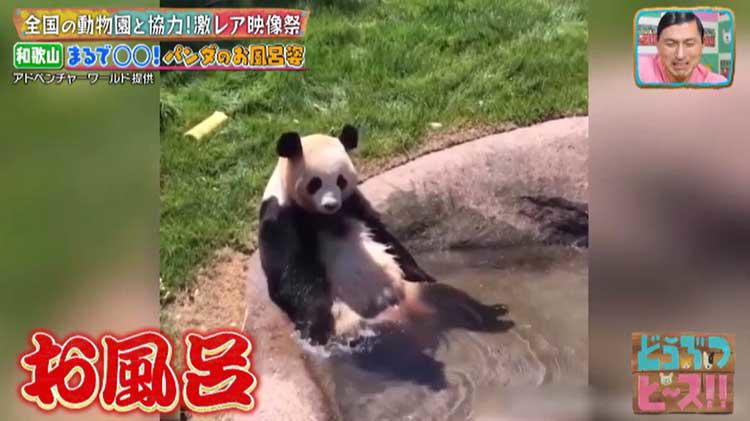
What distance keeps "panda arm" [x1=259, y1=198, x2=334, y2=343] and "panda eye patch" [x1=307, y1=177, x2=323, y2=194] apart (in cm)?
11

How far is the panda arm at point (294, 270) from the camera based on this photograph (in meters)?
3.93

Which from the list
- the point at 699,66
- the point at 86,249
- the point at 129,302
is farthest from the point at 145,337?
the point at 699,66

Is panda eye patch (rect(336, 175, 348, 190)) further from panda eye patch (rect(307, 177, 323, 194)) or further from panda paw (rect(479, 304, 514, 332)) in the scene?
panda paw (rect(479, 304, 514, 332))

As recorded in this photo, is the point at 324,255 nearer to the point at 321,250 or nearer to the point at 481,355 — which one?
the point at 321,250

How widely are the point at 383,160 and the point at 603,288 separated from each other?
1.06 meters

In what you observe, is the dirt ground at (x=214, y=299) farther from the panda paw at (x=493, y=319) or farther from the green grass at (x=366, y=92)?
the panda paw at (x=493, y=319)

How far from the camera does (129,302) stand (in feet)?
12.8

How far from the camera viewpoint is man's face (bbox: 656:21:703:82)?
391 cm

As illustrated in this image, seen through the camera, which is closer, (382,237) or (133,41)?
(133,41)

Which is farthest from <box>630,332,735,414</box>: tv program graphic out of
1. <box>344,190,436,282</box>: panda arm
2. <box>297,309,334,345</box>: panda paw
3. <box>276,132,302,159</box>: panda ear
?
<box>276,132,302,159</box>: panda ear

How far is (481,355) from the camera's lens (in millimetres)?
3943

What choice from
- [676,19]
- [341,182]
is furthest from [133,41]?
[676,19]

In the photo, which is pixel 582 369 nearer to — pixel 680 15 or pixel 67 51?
pixel 680 15

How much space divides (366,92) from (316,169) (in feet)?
1.26
